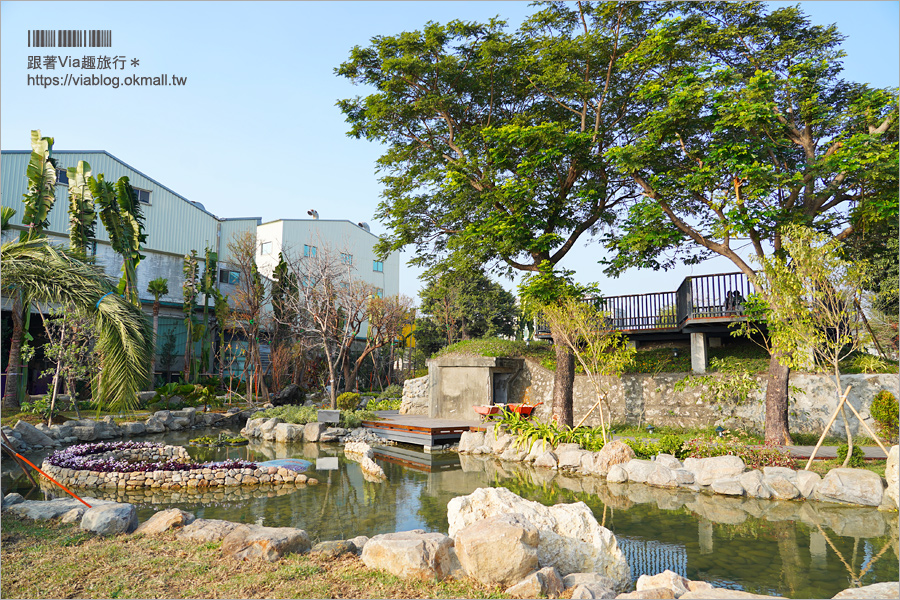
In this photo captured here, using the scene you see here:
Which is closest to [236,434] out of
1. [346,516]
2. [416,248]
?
[416,248]

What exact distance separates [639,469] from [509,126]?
8003 mm

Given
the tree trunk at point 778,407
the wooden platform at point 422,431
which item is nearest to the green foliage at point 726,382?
the tree trunk at point 778,407

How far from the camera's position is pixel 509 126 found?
1245cm

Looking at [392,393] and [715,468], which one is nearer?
[715,468]

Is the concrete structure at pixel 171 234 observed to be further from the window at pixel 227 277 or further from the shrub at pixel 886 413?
the shrub at pixel 886 413

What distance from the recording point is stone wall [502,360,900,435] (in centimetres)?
1218

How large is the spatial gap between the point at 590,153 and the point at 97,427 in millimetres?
14820

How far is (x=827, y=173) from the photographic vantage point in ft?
35.7

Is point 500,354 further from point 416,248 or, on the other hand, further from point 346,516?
point 346,516

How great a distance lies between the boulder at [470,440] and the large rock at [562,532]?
7.84 metres

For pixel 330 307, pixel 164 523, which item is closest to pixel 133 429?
pixel 330 307

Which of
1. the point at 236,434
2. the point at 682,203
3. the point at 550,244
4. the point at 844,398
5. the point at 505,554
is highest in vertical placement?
the point at 682,203

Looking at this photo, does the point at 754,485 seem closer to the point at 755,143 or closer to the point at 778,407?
the point at 778,407

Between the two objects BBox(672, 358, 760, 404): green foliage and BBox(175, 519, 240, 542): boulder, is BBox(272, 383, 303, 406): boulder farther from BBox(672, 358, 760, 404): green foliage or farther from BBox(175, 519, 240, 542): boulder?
BBox(175, 519, 240, 542): boulder
